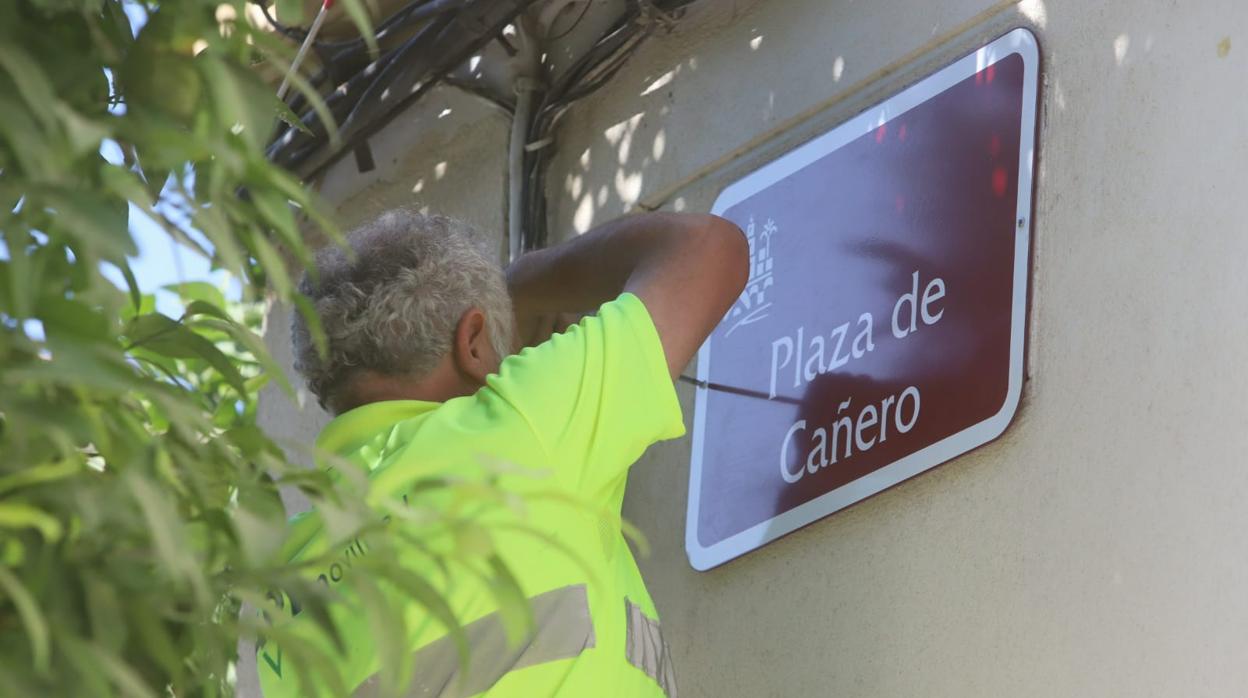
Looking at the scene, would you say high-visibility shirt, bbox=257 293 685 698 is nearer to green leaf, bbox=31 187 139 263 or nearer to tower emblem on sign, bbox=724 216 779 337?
tower emblem on sign, bbox=724 216 779 337

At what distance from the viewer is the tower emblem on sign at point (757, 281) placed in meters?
3.08

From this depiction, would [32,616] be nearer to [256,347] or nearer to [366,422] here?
[256,347]

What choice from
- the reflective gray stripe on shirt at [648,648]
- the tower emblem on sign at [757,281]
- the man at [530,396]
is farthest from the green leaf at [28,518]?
the tower emblem on sign at [757,281]

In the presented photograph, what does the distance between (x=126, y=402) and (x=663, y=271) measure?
4.85 ft

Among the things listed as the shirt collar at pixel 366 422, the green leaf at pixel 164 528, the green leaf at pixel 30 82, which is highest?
the shirt collar at pixel 366 422

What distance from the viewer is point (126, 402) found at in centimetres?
115

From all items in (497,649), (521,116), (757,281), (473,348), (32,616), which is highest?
(521,116)

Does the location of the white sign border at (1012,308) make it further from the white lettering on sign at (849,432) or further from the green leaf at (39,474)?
the green leaf at (39,474)

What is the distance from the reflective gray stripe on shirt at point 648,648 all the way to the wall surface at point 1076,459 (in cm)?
35

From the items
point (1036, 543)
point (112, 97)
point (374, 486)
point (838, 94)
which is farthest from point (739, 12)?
point (374, 486)

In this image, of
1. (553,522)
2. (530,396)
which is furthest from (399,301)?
(553,522)

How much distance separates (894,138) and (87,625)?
2050mm

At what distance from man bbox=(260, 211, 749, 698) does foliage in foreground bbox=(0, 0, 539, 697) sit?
92 centimetres

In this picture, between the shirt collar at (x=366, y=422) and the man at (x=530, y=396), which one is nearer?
the man at (x=530, y=396)
